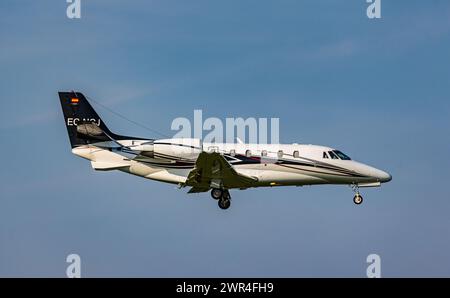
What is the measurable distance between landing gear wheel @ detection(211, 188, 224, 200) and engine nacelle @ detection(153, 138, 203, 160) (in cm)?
195

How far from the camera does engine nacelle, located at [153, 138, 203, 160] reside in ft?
137

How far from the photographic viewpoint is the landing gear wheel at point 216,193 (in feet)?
141

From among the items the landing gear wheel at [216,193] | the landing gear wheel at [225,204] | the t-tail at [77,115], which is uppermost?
the t-tail at [77,115]

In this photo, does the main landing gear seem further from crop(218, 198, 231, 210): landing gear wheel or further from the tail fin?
the tail fin

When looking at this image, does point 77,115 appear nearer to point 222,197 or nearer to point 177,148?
point 177,148

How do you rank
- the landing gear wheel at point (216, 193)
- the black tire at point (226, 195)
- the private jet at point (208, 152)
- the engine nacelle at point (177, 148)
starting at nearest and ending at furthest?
the engine nacelle at point (177, 148)
the private jet at point (208, 152)
the black tire at point (226, 195)
the landing gear wheel at point (216, 193)

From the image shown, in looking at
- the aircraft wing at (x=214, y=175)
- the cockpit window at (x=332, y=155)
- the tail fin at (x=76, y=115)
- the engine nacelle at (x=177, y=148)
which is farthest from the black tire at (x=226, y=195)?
the tail fin at (x=76, y=115)

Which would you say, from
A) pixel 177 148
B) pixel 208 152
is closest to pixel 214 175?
pixel 208 152

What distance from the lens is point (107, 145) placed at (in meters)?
42.8

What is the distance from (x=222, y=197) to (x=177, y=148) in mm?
3229

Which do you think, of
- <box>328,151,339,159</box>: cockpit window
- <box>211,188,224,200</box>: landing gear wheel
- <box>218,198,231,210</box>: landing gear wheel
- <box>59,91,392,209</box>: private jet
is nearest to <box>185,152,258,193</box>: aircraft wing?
<box>59,91,392,209</box>: private jet

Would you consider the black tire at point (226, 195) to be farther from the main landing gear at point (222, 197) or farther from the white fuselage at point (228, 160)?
the white fuselage at point (228, 160)
